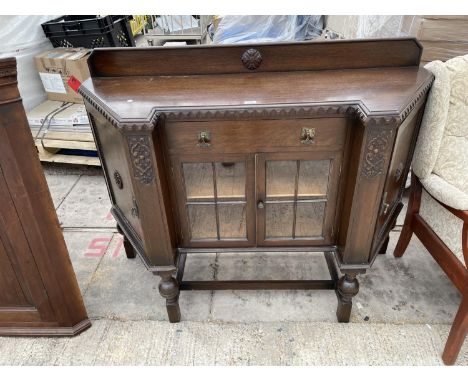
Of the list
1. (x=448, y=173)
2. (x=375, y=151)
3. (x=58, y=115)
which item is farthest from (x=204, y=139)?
(x=58, y=115)

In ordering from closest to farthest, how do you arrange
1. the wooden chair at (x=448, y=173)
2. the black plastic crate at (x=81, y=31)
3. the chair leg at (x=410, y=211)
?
the wooden chair at (x=448, y=173), the chair leg at (x=410, y=211), the black plastic crate at (x=81, y=31)

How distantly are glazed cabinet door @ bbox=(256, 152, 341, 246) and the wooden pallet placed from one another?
6.15ft

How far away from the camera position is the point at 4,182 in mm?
1377

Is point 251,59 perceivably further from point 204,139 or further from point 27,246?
point 27,246

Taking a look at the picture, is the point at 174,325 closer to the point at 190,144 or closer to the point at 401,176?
the point at 190,144

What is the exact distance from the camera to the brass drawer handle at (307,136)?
4.43 feet

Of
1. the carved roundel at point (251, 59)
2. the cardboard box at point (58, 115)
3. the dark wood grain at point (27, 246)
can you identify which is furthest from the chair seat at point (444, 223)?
the cardboard box at point (58, 115)

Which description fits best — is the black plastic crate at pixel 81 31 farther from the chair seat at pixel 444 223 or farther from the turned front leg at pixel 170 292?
the chair seat at pixel 444 223

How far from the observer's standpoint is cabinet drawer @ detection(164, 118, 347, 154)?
134 cm

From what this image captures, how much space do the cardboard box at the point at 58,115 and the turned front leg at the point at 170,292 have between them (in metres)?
1.77

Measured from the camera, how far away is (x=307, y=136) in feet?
4.47

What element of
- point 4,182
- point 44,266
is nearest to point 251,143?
point 4,182

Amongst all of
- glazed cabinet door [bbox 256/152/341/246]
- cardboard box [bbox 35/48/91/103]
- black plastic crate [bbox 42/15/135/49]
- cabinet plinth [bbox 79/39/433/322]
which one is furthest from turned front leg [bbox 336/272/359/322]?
black plastic crate [bbox 42/15/135/49]

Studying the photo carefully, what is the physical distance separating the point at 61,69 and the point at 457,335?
3.23 metres
